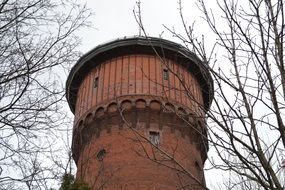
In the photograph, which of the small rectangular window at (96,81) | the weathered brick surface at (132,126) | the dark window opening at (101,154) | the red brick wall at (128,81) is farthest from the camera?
the small rectangular window at (96,81)

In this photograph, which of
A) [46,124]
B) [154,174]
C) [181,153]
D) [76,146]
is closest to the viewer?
[46,124]

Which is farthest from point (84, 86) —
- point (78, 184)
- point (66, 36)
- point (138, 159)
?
point (66, 36)

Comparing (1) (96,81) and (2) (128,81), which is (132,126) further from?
(1) (96,81)

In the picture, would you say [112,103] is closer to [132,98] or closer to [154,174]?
[132,98]

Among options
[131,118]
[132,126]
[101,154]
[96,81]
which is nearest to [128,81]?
[131,118]

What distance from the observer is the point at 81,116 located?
16.6 meters

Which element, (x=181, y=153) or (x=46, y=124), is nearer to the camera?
(x=46, y=124)

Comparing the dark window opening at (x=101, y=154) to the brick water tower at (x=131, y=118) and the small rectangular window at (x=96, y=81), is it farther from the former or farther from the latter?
the small rectangular window at (x=96, y=81)

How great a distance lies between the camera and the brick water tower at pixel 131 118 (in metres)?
14.2

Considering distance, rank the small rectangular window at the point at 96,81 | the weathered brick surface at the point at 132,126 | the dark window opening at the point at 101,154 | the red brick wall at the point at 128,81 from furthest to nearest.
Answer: the small rectangular window at the point at 96,81 < the red brick wall at the point at 128,81 < the dark window opening at the point at 101,154 < the weathered brick surface at the point at 132,126

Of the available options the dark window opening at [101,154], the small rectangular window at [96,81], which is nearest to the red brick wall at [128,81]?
the small rectangular window at [96,81]

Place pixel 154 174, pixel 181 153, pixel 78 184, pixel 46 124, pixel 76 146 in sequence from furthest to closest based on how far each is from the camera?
1. pixel 76 146
2. pixel 181 153
3. pixel 154 174
4. pixel 78 184
5. pixel 46 124

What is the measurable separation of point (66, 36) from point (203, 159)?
10.5 meters

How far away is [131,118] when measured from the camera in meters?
15.5
